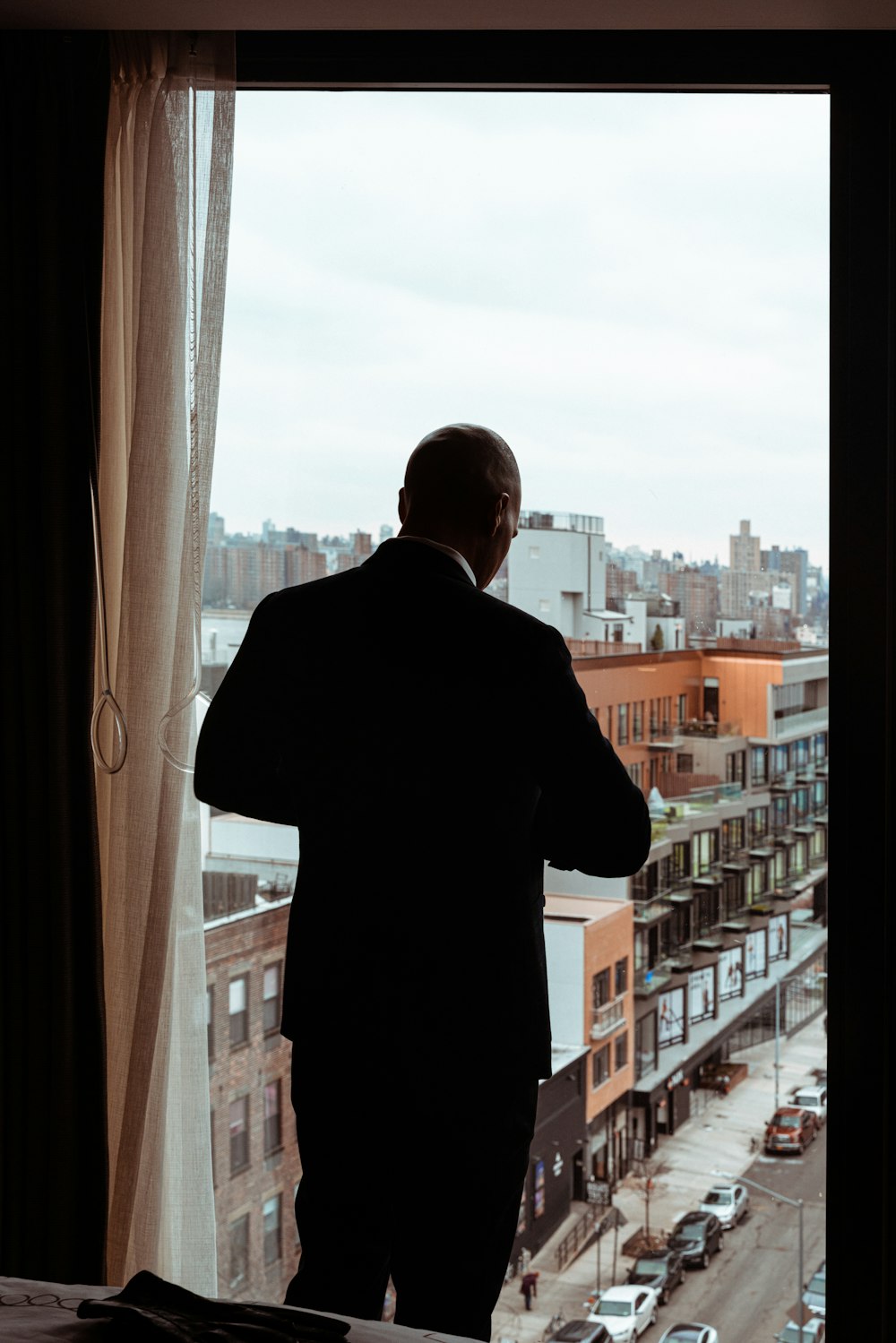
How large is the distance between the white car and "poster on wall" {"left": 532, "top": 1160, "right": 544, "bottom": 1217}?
18 centimetres

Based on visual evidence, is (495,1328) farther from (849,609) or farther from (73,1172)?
(849,609)

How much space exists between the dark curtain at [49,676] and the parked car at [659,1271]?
0.86m

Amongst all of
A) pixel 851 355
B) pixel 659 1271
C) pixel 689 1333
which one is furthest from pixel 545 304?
pixel 689 1333

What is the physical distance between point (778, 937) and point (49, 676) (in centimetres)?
126

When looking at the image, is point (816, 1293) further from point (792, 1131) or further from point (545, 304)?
point (545, 304)

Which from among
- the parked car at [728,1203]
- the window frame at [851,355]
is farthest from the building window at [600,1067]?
the window frame at [851,355]

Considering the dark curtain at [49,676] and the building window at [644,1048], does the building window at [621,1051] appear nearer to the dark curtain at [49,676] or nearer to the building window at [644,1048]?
Answer: the building window at [644,1048]

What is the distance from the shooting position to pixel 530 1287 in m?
1.83

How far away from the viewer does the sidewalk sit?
1809 mm

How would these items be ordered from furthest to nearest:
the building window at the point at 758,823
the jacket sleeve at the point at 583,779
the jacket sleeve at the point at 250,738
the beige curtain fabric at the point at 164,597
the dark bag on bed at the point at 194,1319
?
1. the building window at the point at 758,823
2. the beige curtain fabric at the point at 164,597
3. the jacket sleeve at the point at 250,738
4. the jacket sleeve at the point at 583,779
5. the dark bag on bed at the point at 194,1319

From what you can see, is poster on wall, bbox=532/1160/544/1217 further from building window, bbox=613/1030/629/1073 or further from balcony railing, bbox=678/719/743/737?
balcony railing, bbox=678/719/743/737

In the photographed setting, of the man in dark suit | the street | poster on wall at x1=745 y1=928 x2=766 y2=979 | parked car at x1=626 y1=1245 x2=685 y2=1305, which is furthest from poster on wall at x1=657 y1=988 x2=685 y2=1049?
the man in dark suit

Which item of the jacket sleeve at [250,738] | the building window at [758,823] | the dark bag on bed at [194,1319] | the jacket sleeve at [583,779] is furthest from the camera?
the building window at [758,823]

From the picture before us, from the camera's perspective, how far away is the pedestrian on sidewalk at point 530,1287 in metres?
1.83
